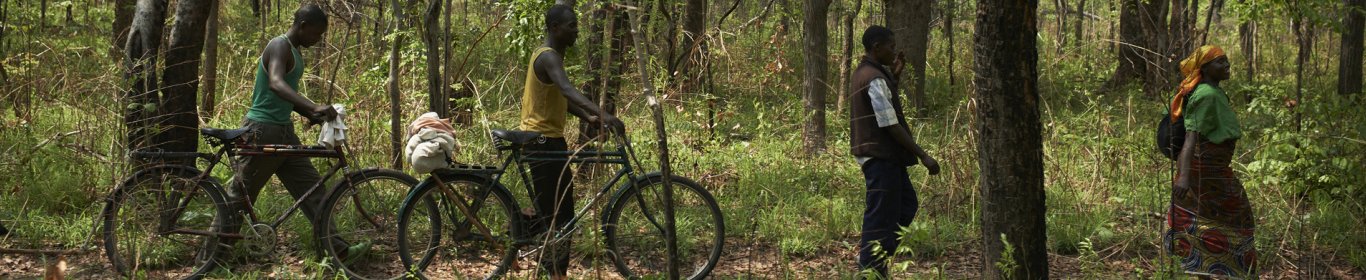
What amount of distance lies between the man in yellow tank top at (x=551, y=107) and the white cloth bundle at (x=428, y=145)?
0.36 meters

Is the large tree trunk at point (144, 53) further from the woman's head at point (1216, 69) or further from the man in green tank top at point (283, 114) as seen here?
the woman's head at point (1216, 69)

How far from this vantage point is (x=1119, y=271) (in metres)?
6.26

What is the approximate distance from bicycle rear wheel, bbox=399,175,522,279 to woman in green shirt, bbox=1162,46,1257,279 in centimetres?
307

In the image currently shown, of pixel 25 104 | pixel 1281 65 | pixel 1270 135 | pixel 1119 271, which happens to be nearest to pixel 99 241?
pixel 25 104

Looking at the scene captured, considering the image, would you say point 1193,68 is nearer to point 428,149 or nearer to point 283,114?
point 428,149

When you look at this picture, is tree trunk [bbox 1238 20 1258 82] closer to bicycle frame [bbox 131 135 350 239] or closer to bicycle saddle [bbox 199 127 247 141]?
bicycle frame [bbox 131 135 350 239]

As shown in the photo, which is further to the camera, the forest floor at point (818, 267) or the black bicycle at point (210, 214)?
the forest floor at point (818, 267)

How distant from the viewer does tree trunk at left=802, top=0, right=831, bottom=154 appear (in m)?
8.83

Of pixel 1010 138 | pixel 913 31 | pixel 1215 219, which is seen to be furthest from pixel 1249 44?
pixel 1010 138

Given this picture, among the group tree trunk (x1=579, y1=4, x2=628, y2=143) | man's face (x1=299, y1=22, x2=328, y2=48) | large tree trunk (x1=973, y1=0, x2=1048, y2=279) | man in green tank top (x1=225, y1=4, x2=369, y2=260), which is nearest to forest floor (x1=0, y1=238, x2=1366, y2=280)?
man in green tank top (x1=225, y1=4, x2=369, y2=260)

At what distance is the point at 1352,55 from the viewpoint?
331 inches

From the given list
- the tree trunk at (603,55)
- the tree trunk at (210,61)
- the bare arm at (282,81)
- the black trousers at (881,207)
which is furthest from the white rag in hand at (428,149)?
the tree trunk at (210,61)

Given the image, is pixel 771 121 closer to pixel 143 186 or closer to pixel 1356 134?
pixel 1356 134

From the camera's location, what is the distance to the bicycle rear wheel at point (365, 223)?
550cm
